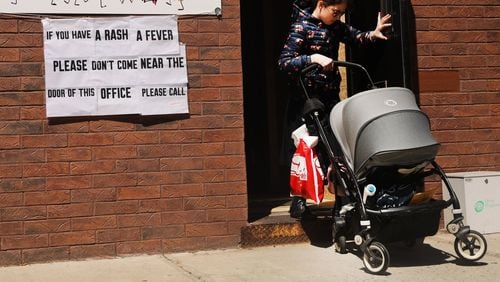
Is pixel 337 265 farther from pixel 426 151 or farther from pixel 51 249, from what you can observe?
pixel 51 249

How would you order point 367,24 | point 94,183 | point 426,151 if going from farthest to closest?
point 367,24, point 94,183, point 426,151

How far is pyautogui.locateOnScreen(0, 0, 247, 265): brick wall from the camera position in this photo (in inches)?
199

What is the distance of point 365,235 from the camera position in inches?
178

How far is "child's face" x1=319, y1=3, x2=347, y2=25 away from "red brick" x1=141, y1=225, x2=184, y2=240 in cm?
211

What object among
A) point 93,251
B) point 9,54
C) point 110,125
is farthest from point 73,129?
point 93,251

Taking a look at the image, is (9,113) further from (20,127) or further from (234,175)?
(234,175)

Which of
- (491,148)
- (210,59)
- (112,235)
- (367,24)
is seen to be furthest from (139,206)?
(491,148)

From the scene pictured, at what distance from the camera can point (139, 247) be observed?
5289mm

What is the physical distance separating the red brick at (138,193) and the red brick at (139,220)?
0.49 feet

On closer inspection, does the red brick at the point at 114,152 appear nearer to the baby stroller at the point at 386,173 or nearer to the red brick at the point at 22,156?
the red brick at the point at 22,156

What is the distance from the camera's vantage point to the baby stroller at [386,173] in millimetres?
4477

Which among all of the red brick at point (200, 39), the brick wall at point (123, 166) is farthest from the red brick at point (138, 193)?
the red brick at point (200, 39)

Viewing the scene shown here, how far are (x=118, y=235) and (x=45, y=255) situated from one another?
589 millimetres

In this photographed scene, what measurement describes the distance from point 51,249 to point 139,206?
77cm
